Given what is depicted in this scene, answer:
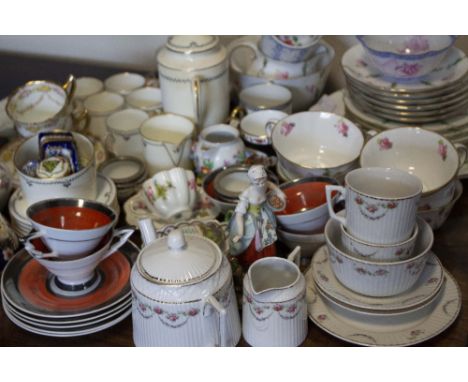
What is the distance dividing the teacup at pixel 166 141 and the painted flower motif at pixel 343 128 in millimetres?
248

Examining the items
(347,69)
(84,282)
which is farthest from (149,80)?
(84,282)

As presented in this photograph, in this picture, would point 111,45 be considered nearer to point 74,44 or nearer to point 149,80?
point 74,44

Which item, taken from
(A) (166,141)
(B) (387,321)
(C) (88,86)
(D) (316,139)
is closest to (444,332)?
(B) (387,321)

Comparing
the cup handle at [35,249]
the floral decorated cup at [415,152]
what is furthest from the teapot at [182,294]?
the floral decorated cup at [415,152]

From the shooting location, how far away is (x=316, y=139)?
115 centimetres

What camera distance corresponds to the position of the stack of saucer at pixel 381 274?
82cm

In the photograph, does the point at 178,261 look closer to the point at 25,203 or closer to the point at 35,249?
the point at 35,249

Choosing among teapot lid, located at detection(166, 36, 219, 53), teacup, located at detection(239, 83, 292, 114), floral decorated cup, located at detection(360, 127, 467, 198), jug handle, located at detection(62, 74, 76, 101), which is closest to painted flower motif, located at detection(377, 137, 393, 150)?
floral decorated cup, located at detection(360, 127, 467, 198)

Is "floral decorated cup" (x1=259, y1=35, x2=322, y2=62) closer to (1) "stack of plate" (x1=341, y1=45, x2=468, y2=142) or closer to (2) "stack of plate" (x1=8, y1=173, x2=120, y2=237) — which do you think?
(1) "stack of plate" (x1=341, y1=45, x2=468, y2=142)

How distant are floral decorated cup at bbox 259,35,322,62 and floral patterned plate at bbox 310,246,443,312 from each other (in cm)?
45

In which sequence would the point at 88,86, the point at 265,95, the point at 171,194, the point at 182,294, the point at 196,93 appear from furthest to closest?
the point at 88,86 → the point at 265,95 → the point at 196,93 → the point at 171,194 → the point at 182,294

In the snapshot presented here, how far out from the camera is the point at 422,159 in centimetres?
106

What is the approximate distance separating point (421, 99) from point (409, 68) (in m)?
0.05

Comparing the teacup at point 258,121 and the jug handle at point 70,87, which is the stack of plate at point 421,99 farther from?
the jug handle at point 70,87
